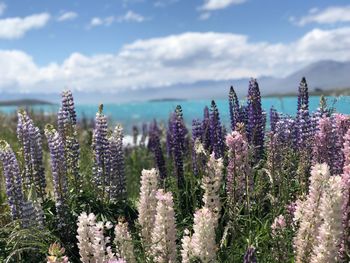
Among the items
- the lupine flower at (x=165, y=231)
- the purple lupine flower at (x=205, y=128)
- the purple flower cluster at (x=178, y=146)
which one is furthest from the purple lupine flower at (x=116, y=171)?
the lupine flower at (x=165, y=231)

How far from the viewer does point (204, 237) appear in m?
4.21

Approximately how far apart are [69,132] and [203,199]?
334cm

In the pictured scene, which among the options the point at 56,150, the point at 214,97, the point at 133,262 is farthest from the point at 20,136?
the point at 133,262

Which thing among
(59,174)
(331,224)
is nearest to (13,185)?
(59,174)

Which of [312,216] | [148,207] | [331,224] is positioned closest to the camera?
[331,224]

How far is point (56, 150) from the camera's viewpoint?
23.2 ft

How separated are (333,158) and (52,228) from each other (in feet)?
11.8

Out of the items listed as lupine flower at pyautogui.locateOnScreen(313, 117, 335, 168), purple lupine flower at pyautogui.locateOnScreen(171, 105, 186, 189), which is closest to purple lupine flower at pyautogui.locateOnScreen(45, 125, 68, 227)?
purple lupine flower at pyautogui.locateOnScreen(171, 105, 186, 189)

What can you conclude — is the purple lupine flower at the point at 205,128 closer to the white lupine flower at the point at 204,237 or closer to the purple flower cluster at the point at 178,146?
the purple flower cluster at the point at 178,146

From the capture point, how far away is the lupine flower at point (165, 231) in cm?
468

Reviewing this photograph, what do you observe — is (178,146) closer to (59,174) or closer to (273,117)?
(273,117)

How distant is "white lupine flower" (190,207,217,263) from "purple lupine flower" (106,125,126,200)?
3.83 meters

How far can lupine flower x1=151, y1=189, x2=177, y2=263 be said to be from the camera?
4680 millimetres

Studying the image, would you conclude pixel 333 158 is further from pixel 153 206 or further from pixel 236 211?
pixel 153 206
